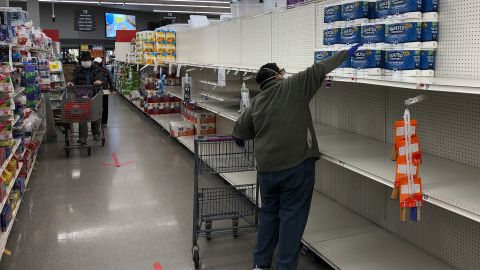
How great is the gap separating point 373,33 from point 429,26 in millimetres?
305

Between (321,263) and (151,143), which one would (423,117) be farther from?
(151,143)

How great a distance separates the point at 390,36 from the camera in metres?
2.49

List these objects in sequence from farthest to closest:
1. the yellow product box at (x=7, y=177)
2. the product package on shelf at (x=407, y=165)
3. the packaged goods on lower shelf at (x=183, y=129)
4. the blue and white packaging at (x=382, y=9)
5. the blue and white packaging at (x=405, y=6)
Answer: the packaged goods on lower shelf at (x=183, y=129) < the yellow product box at (x=7, y=177) < the blue and white packaging at (x=382, y=9) < the blue and white packaging at (x=405, y=6) < the product package on shelf at (x=407, y=165)

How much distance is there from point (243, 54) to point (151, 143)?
3505 millimetres

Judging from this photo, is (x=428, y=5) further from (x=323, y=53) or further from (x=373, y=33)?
(x=323, y=53)

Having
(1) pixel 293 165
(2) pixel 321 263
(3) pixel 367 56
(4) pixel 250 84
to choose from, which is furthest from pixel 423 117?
(4) pixel 250 84

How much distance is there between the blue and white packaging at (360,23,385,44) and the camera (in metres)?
2.57

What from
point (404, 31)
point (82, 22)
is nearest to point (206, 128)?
point (404, 31)

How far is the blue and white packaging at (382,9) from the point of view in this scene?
2.55m

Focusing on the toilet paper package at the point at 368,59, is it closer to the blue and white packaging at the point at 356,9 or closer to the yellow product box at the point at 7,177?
the blue and white packaging at the point at 356,9

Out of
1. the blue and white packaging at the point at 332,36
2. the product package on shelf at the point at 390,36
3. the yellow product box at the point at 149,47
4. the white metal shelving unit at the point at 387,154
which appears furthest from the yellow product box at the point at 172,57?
the product package on shelf at the point at 390,36

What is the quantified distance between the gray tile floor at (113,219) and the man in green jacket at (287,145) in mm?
677

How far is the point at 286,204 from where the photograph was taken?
9.73 feet

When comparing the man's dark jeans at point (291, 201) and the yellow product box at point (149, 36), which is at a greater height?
the yellow product box at point (149, 36)
